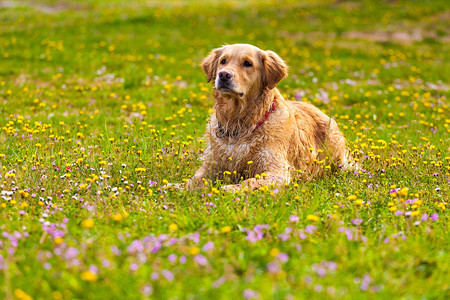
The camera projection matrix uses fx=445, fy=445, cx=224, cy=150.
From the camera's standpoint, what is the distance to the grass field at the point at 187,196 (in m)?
2.85

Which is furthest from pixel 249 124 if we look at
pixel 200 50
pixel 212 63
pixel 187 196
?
pixel 200 50

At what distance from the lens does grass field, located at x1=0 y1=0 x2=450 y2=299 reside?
2.85m

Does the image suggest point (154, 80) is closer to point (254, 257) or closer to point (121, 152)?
point (121, 152)

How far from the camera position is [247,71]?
5.62m

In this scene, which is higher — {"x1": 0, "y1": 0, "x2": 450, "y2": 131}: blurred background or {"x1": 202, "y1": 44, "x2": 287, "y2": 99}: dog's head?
{"x1": 202, "y1": 44, "x2": 287, "y2": 99}: dog's head

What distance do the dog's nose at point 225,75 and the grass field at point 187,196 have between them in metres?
0.75

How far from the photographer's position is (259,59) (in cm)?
581

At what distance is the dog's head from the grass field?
0.74 metres

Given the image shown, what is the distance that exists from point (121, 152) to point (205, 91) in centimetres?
415

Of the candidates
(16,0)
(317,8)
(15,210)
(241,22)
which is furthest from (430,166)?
(16,0)

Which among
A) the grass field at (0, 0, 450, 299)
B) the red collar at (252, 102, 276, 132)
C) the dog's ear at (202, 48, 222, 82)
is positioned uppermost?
the dog's ear at (202, 48, 222, 82)

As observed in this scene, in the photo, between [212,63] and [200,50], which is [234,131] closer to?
[212,63]

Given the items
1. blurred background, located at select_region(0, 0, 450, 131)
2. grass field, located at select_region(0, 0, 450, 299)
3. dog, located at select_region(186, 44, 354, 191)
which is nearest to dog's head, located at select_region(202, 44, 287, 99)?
dog, located at select_region(186, 44, 354, 191)

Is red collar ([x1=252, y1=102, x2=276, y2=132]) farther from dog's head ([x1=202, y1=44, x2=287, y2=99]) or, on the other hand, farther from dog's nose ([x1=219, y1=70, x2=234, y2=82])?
dog's nose ([x1=219, y1=70, x2=234, y2=82])
